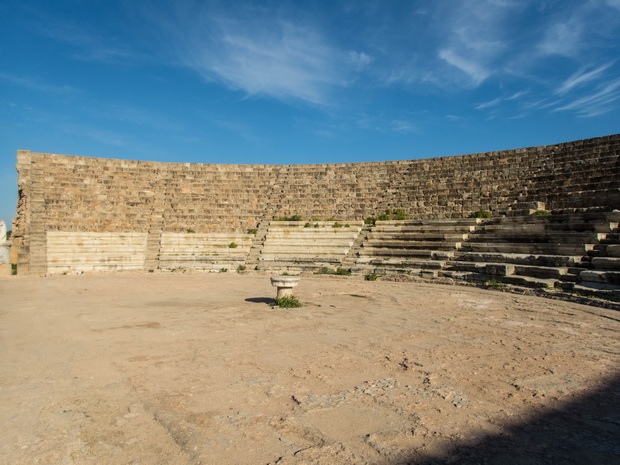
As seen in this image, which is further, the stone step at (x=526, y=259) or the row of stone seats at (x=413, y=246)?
the row of stone seats at (x=413, y=246)

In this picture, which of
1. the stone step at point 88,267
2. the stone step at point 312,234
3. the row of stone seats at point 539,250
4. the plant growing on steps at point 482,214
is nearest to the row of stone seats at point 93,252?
the stone step at point 88,267

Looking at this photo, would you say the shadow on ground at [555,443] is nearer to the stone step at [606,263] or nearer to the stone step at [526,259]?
the stone step at [606,263]

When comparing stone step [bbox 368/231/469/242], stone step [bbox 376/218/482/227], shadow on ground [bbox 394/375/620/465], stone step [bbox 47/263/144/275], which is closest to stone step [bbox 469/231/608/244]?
stone step [bbox 368/231/469/242]

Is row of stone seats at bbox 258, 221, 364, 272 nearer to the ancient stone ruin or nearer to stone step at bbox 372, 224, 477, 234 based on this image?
the ancient stone ruin

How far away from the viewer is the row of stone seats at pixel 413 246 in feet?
47.6

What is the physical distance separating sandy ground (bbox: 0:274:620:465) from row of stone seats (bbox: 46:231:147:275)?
385 inches

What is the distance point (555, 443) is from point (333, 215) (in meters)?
17.6

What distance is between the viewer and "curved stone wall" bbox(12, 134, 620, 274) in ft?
54.5

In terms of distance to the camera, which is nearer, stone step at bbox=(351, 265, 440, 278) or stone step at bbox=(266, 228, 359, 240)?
stone step at bbox=(351, 265, 440, 278)

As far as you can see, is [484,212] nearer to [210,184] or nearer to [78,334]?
[210,184]

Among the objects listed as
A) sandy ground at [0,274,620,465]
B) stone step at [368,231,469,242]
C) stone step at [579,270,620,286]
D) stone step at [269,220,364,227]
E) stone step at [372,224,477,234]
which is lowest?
sandy ground at [0,274,620,465]

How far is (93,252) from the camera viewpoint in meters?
18.2

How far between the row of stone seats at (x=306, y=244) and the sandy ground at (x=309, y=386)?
853cm

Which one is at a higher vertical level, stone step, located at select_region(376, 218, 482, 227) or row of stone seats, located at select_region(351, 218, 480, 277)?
stone step, located at select_region(376, 218, 482, 227)
